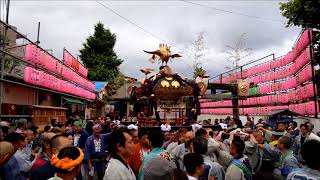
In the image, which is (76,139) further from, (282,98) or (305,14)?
(282,98)

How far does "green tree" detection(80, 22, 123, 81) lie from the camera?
137 feet

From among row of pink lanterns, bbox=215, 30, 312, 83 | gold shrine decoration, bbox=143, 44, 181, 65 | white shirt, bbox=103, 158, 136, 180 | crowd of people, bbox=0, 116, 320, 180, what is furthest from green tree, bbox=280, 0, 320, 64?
white shirt, bbox=103, 158, 136, 180

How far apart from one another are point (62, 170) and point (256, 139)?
4.27m

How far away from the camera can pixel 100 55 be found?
43.3 metres

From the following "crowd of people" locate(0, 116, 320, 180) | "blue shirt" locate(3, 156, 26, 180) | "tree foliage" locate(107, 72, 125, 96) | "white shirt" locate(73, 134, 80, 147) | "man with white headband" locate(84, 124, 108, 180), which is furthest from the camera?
"tree foliage" locate(107, 72, 125, 96)

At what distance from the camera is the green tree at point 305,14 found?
54.7ft

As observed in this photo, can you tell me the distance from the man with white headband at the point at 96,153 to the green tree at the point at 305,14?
1329cm

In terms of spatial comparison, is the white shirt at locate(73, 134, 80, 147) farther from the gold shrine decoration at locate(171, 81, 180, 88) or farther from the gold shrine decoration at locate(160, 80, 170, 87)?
the gold shrine decoration at locate(171, 81, 180, 88)

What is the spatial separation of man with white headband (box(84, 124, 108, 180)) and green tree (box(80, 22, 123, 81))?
34.2 m

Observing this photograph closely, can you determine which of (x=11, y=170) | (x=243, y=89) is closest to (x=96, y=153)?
(x=11, y=170)

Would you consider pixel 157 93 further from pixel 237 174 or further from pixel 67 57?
pixel 237 174

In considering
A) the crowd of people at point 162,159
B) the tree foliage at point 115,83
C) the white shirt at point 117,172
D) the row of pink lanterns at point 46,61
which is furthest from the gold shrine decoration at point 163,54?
the tree foliage at point 115,83

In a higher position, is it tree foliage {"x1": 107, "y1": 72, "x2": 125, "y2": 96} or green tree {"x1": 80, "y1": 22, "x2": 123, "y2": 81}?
green tree {"x1": 80, "y1": 22, "x2": 123, "y2": 81}

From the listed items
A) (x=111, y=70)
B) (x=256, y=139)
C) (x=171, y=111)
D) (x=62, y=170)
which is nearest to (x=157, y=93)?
(x=171, y=111)
